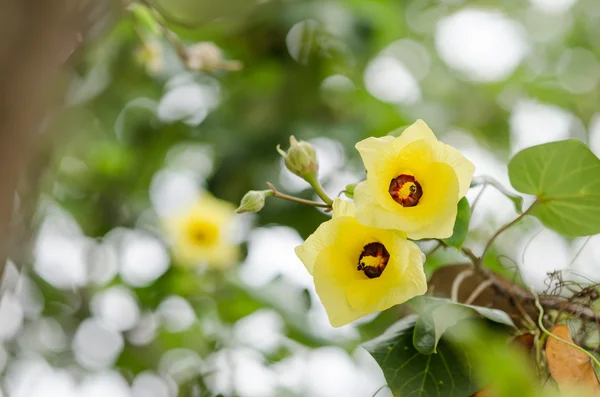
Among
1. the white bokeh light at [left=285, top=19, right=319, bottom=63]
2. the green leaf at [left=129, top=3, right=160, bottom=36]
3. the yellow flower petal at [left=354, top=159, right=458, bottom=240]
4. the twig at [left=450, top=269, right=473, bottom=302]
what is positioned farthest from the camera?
the white bokeh light at [left=285, top=19, right=319, bottom=63]

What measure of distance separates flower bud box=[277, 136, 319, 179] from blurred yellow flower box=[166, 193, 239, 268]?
681mm

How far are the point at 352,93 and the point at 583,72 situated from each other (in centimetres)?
68

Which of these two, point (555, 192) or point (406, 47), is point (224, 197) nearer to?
point (406, 47)

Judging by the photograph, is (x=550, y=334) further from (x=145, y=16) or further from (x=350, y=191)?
(x=145, y=16)

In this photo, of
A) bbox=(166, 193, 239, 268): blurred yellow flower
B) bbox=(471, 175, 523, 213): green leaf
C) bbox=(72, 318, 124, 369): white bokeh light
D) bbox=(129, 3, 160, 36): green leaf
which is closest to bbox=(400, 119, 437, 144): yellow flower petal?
bbox=(471, 175, 523, 213): green leaf

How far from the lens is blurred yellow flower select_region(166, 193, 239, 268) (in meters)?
1.17

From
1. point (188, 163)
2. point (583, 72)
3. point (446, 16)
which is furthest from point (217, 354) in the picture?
point (583, 72)

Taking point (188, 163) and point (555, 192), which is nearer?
point (555, 192)

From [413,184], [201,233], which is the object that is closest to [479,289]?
[413,184]

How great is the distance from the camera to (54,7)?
249 millimetres

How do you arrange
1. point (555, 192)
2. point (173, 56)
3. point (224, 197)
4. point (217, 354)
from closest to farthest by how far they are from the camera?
1. point (555, 192)
2. point (217, 354)
3. point (224, 197)
4. point (173, 56)

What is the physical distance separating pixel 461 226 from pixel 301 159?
12 centimetres

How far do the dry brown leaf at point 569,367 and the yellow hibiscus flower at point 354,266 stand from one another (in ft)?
0.39

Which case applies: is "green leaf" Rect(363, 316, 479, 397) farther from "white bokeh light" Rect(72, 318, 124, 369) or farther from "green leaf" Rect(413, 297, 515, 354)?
"white bokeh light" Rect(72, 318, 124, 369)
